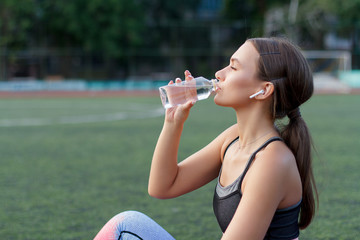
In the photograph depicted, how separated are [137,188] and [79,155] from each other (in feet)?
8.37

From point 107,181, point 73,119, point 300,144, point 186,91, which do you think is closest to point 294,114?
point 300,144

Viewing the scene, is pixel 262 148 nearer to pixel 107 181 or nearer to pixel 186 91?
pixel 186 91

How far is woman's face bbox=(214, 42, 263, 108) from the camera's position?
2.15 meters

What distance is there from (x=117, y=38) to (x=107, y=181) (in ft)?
96.2

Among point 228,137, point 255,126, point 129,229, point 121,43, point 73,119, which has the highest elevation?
point 255,126

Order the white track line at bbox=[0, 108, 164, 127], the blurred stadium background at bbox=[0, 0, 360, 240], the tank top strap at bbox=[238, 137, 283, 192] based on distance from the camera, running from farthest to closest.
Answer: the white track line at bbox=[0, 108, 164, 127]
the blurred stadium background at bbox=[0, 0, 360, 240]
the tank top strap at bbox=[238, 137, 283, 192]

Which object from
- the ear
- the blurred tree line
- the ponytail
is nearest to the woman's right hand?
the ear

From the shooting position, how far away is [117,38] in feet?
114

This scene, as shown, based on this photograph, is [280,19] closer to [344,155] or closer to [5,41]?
[5,41]

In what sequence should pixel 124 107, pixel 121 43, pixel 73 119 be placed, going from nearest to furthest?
pixel 73 119 → pixel 124 107 → pixel 121 43

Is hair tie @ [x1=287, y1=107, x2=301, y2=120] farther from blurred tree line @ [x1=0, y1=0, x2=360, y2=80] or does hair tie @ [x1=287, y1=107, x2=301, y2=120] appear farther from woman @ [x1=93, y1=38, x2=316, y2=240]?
blurred tree line @ [x1=0, y1=0, x2=360, y2=80]

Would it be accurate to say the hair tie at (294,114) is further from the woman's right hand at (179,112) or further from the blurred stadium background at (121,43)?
the blurred stadium background at (121,43)

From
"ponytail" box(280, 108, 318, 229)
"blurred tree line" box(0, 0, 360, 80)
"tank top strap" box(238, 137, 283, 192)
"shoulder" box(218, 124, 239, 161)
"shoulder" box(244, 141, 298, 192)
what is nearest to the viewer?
"shoulder" box(244, 141, 298, 192)

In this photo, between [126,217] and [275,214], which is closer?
[275,214]
